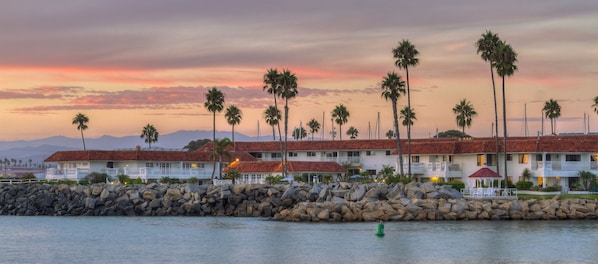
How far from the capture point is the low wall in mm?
67125

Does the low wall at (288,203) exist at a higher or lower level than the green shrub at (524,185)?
lower

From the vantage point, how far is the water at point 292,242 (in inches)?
1816

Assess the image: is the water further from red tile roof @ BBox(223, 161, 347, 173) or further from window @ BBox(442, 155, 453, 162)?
red tile roof @ BBox(223, 161, 347, 173)

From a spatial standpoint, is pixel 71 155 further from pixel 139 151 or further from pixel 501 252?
pixel 501 252

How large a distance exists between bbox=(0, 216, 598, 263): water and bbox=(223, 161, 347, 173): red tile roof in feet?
91.8

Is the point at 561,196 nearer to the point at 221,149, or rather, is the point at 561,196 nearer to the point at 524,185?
the point at 524,185

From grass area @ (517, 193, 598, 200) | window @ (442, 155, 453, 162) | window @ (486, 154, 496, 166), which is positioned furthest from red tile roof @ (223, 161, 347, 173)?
grass area @ (517, 193, 598, 200)

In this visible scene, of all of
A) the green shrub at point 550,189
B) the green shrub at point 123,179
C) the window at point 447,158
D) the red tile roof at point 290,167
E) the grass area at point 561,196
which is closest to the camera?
the grass area at point 561,196

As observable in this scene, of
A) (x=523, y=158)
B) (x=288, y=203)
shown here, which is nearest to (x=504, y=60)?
(x=523, y=158)

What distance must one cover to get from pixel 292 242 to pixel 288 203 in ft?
70.1

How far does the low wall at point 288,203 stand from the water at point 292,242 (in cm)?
223

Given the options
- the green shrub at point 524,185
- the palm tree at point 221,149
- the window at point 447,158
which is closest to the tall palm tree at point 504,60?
the green shrub at point 524,185

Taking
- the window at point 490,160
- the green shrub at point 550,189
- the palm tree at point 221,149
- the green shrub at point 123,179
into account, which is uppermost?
the palm tree at point 221,149

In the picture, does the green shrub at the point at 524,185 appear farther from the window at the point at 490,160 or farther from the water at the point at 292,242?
the water at the point at 292,242
